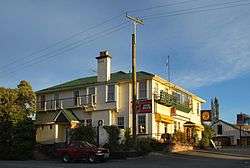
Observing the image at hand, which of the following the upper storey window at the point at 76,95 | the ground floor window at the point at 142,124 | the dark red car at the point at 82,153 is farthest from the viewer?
the upper storey window at the point at 76,95

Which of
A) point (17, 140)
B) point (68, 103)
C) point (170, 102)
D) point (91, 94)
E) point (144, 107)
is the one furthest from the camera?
point (68, 103)

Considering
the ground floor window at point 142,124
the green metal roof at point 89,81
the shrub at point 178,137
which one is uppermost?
the green metal roof at point 89,81

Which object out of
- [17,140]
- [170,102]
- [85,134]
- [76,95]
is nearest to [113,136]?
[85,134]

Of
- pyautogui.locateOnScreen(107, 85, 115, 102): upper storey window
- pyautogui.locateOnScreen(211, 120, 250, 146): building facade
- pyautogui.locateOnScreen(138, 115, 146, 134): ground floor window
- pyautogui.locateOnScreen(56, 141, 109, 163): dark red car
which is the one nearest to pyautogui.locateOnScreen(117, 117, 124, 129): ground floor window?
pyautogui.locateOnScreen(138, 115, 146, 134): ground floor window

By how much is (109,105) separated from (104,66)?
406 cm

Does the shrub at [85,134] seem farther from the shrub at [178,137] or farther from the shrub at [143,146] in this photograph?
the shrub at [178,137]

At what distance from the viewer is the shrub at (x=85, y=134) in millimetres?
40656

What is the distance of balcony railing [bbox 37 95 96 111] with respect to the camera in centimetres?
4772

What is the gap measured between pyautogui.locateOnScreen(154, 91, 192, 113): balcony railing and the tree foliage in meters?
12.4

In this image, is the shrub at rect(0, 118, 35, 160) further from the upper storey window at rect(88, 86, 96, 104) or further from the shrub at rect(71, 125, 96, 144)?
the upper storey window at rect(88, 86, 96, 104)

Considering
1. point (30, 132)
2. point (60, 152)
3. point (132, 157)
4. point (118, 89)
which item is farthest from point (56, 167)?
point (118, 89)

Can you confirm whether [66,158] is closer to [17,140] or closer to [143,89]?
[17,140]

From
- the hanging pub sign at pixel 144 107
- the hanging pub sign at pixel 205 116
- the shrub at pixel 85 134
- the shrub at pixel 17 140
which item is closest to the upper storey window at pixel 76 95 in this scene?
the shrub at pixel 85 134

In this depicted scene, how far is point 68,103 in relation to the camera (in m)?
50.1
